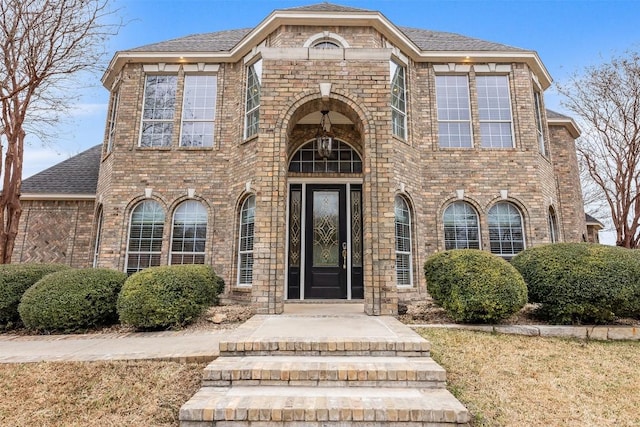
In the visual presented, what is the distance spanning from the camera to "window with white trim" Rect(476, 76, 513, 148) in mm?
8953

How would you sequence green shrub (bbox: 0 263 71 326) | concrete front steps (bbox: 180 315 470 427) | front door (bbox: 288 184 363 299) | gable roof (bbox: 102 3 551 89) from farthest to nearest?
1. gable roof (bbox: 102 3 551 89)
2. front door (bbox: 288 184 363 299)
3. green shrub (bbox: 0 263 71 326)
4. concrete front steps (bbox: 180 315 470 427)

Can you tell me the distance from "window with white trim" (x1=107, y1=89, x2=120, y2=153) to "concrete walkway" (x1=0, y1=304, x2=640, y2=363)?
5804 millimetres

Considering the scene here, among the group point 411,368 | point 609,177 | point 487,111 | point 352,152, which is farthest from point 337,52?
point 609,177

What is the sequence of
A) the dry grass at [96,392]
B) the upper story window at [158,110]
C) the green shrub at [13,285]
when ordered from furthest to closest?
1. the upper story window at [158,110]
2. the green shrub at [13,285]
3. the dry grass at [96,392]

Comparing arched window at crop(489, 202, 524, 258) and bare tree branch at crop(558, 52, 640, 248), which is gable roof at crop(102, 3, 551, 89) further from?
arched window at crop(489, 202, 524, 258)

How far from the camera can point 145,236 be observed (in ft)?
27.8

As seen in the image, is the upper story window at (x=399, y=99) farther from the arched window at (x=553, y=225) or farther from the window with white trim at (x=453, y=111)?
the arched window at (x=553, y=225)

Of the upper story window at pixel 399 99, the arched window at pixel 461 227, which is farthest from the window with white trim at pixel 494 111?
the upper story window at pixel 399 99

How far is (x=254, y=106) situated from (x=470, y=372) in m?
7.51

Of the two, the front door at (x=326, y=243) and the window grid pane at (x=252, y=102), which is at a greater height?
the window grid pane at (x=252, y=102)

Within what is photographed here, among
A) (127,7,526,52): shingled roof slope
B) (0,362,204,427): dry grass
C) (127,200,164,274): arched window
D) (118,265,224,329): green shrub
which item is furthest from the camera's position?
(127,7,526,52): shingled roof slope

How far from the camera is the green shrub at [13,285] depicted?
5484 mm

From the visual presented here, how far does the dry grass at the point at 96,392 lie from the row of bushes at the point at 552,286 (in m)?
3.84

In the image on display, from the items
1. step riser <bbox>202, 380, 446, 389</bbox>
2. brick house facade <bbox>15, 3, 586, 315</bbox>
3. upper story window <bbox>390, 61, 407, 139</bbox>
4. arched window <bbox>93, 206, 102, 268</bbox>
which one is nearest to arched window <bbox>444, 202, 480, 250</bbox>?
brick house facade <bbox>15, 3, 586, 315</bbox>
